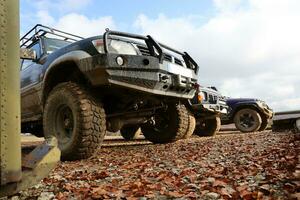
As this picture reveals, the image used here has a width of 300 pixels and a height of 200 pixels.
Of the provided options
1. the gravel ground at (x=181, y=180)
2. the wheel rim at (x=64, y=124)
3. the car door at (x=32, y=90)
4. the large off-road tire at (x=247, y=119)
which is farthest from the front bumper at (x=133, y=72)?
the large off-road tire at (x=247, y=119)

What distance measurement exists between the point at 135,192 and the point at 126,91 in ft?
8.91

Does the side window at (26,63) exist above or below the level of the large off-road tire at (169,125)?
above

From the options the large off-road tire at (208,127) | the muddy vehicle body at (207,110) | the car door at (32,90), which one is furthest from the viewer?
the large off-road tire at (208,127)

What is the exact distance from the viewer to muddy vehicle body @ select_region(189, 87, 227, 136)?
30.1ft

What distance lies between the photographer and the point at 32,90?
644 cm

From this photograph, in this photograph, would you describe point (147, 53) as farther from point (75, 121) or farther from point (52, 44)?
point (52, 44)

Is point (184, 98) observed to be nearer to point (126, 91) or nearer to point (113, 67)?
point (126, 91)

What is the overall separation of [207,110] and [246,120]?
11.6 feet

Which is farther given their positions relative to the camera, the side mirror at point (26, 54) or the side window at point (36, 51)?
the side window at point (36, 51)

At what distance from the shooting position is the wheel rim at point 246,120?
12242mm

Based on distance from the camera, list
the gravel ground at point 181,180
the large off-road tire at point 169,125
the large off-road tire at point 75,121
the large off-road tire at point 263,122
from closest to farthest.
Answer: the gravel ground at point 181,180, the large off-road tire at point 75,121, the large off-road tire at point 169,125, the large off-road tire at point 263,122

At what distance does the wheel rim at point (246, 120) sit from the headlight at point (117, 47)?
7.76 meters

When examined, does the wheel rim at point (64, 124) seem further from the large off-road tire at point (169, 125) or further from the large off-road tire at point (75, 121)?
the large off-road tire at point (169, 125)

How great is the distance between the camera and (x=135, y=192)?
288cm
